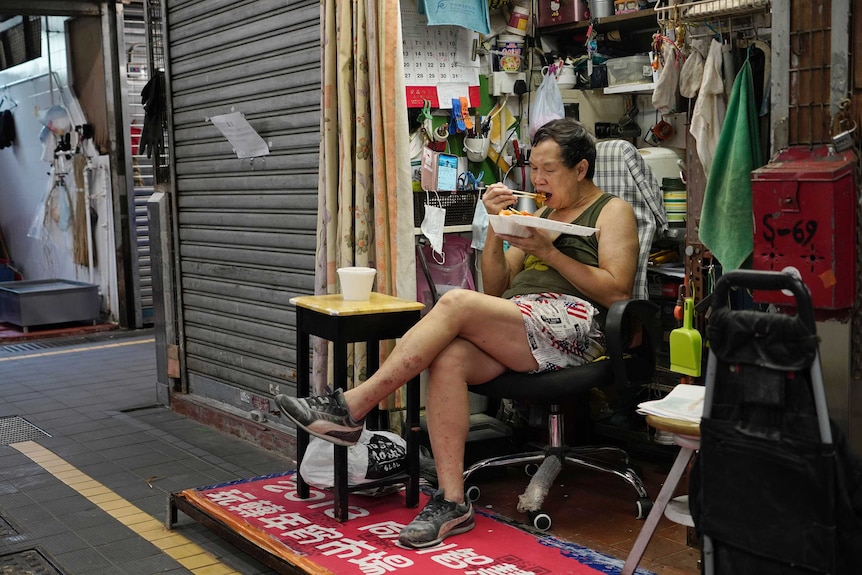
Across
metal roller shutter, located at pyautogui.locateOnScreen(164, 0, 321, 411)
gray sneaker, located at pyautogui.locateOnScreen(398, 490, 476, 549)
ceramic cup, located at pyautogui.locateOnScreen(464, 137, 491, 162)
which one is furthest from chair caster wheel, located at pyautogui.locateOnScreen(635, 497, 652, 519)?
metal roller shutter, located at pyautogui.locateOnScreen(164, 0, 321, 411)

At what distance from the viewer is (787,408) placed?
7.14 ft

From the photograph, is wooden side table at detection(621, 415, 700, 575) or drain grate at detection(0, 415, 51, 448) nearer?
wooden side table at detection(621, 415, 700, 575)

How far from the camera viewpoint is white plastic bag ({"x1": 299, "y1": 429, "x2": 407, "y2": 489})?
3.60 metres

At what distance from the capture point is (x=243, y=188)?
17.1 feet

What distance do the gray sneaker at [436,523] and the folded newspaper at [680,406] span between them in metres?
0.88

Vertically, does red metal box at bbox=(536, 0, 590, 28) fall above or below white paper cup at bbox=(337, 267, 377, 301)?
above

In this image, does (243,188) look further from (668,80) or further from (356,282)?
(668,80)

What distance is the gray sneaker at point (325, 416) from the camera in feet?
11.0

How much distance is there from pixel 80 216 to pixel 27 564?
6429 mm

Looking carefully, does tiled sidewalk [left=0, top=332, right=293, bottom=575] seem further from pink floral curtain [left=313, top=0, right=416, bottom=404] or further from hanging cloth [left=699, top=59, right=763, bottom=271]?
hanging cloth [left=699, top=59, right=763, bottom=271]

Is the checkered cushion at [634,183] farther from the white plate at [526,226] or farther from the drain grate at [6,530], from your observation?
the drain grate at [6,530]

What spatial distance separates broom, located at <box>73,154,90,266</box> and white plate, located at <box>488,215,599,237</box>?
21.7 ft

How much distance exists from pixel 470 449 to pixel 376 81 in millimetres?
1620

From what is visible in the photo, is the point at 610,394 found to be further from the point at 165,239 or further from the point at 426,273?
the point at 165,239
